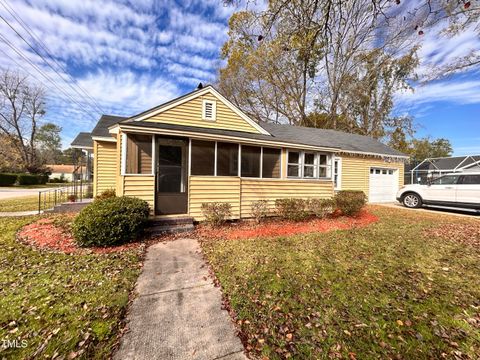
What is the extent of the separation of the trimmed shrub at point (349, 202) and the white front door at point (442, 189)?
5379mm

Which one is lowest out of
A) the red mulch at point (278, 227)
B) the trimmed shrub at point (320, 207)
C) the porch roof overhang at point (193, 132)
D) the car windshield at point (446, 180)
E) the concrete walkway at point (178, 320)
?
the concrete walkway at point (178, 320)

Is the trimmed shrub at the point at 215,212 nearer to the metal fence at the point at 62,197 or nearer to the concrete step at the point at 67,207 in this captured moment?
the concrete step at the point at 67,207

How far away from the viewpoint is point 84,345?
7.54ft

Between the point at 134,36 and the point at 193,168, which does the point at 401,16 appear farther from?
the point at 134,36

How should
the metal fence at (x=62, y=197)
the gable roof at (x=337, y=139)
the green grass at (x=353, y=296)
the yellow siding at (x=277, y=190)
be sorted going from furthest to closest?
1. the gable roof at (x=337, y=139)
2. the metal fence at (x=62, y=197)
3. the yellow siding at (x=277, y=190)
4. the green grass at (x=353, y=296)

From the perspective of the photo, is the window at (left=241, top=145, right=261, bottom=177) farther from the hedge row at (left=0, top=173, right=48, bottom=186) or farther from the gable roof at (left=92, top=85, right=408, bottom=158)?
the hedge row at (left=0, top=173, right=48, bottom=186)

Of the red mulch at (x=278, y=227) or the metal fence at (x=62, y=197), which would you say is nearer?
the red mulch at (x=278, y=227)

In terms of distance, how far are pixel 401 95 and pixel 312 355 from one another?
94.2ft

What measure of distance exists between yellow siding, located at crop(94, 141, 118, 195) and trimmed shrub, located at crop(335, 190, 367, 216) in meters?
10.7

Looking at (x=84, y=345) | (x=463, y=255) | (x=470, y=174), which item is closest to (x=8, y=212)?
(x=84, y=345)

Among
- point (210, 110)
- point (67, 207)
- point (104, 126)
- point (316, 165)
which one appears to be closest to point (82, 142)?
point (104, 126)

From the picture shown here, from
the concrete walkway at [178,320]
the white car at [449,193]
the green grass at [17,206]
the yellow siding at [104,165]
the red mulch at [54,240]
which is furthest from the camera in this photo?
the yellow siding at [104,165]

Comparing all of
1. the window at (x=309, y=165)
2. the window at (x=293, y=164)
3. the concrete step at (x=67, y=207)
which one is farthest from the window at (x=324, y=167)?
the concrete step at (x=67, y=207)

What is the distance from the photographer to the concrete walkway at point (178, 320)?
229 cm
